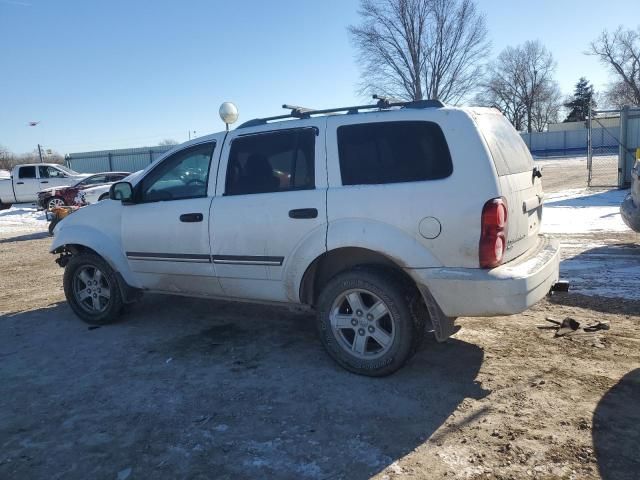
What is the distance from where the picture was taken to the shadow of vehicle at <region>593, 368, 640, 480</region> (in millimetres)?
2711

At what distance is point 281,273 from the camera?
4.27 meters

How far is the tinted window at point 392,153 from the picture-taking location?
143 inches

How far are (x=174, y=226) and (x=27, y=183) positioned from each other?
61.7 ft

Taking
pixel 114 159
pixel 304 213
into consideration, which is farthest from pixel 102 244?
pixel 114 159

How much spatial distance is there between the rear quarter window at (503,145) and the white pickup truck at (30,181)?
64.4ft

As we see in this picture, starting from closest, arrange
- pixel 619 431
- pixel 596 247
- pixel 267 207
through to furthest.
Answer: pixel 619 431
pixel 267 207
pixel 596 247

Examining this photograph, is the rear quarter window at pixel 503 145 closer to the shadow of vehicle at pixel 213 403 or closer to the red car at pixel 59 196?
the shadow of vehicle at pixel 213 403

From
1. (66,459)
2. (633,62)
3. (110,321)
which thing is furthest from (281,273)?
(633,62)

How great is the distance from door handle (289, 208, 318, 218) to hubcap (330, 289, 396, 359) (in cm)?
66

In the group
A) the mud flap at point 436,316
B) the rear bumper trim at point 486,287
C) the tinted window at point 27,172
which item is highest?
the tinted window at point 27,172

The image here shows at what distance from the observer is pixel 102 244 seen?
5.35 m

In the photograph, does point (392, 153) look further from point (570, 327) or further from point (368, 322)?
point (570, 327)

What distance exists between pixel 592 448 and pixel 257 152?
3257 millimetres

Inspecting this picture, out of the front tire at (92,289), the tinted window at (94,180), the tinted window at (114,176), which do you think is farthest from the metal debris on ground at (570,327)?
the tinted window at (114,176)
